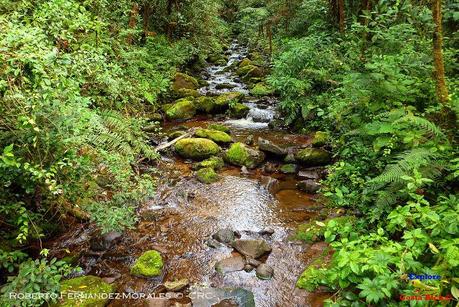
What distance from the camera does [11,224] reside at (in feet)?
13.1

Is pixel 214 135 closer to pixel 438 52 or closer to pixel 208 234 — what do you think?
pixel 208 234

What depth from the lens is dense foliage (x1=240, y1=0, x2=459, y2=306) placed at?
277cm

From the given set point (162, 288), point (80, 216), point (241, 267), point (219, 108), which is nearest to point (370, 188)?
point (241, 267)

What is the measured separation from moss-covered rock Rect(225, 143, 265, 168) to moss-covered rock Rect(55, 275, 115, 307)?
15.2ft

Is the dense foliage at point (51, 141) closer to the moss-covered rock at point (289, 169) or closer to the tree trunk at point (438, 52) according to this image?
the moss-covered rock at point (289, 169)

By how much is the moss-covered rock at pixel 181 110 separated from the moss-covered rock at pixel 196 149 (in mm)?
2579

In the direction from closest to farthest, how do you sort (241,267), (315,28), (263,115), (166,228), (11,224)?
(11,224)
(241,267)
(166,228)
(263,115)
(315,28)

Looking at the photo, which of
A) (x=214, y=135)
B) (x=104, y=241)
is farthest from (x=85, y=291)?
(x=214, y=135)

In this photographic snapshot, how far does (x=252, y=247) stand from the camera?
200 inches

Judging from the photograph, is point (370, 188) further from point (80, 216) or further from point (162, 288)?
point (80, 216)

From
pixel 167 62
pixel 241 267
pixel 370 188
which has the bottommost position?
pixel 241 267

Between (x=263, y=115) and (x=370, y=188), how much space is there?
724 centimetres

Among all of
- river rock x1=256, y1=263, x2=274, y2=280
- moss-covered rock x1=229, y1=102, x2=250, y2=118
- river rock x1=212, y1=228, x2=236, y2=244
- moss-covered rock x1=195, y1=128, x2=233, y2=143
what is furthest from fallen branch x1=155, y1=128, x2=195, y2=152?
river rock x1=256, y1=263, x2=274, y2=280

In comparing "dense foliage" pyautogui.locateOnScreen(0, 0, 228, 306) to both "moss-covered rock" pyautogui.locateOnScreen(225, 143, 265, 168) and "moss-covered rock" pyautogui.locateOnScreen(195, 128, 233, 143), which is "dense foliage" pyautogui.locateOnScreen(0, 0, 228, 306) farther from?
"moss-covered rock" pyautogui.locateOnScreen(195, 128, 233, 143)
